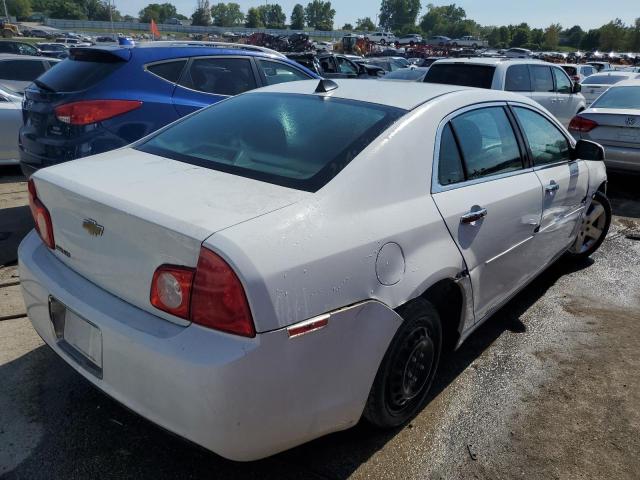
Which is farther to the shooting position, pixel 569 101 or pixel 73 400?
pixel 569 101

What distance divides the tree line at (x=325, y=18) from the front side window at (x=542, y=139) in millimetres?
93992

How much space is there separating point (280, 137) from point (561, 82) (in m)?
9.59

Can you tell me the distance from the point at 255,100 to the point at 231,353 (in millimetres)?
1825

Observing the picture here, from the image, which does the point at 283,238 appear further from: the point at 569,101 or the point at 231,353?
the point at 569,101

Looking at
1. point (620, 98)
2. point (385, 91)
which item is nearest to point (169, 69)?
point (385, 91)

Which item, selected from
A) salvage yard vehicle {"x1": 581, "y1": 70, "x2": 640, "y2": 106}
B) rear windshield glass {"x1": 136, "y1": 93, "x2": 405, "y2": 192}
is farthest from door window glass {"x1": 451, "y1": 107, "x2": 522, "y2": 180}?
salvage yard vehicle {"x1": 581, "y1": 70, "x2": 640, "y2": 106}

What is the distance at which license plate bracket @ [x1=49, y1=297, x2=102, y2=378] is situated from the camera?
211 centimetres

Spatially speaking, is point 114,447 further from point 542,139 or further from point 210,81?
point 210,81

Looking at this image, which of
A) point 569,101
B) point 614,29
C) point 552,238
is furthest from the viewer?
point 614,29

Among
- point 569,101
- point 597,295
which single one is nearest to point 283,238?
point 597,295

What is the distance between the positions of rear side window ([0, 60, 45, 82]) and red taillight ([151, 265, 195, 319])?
843cm

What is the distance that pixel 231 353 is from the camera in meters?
1.76

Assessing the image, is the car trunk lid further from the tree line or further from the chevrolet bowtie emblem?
the tree line

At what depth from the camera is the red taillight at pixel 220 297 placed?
1.77 metres
